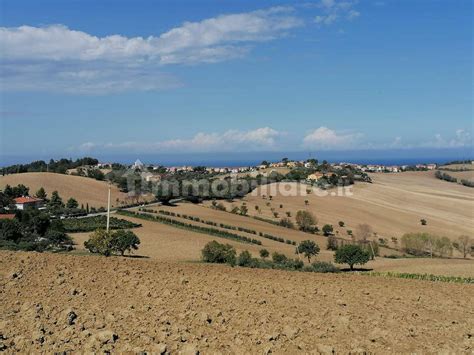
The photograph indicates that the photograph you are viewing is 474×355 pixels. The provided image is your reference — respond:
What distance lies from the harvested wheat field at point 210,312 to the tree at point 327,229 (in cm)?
4915

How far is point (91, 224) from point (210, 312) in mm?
48212

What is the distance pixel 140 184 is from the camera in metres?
94.4

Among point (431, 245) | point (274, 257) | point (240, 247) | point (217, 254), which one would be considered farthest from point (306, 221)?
point (217, 254)

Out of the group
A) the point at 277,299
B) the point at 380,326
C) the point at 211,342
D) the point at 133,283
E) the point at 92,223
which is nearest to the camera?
the point at 211,342

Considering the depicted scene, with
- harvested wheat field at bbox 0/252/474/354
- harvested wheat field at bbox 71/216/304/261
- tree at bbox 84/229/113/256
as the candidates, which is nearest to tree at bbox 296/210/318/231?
harvested wheat field at bbox 71/216/304/261

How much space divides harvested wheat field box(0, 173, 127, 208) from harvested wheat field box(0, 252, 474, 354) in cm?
6434

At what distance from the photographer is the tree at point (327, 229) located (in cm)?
7312

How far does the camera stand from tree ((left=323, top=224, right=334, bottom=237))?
73125mm

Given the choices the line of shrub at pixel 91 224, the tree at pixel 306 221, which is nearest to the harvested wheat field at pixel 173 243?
the line of shrub at pixel 91 224

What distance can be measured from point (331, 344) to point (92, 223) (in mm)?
52448

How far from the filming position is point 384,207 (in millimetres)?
94500

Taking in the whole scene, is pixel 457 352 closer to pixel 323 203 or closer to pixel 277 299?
pixel 277 299

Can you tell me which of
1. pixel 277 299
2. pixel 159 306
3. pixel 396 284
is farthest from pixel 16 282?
pixel 396 284

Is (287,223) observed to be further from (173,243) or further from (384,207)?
(384,207)
